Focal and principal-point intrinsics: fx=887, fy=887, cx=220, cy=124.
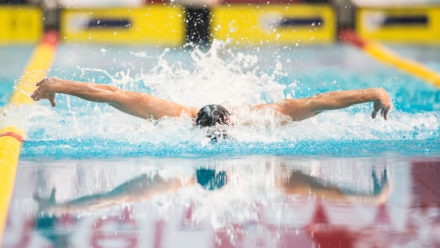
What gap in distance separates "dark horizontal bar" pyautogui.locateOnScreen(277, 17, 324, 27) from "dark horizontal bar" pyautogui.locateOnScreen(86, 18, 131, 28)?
1734 mm

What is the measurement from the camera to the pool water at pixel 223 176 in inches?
126

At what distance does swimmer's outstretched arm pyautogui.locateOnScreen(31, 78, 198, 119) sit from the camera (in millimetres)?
4613

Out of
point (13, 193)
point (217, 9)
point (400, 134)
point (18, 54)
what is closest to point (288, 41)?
point (217, 9)

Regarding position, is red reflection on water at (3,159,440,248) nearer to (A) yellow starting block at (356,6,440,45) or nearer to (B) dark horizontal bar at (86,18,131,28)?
(B) dark horizontal bar at (86,18,131,28)

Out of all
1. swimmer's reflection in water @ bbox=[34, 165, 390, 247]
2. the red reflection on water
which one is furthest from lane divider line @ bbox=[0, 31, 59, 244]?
the red reflection on water

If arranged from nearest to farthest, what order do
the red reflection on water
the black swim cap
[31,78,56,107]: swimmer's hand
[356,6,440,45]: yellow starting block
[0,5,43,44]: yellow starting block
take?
the red reflection on water < [31,78,56,107]: swimmer's hand < the black swim cap < [0,5,43,44]: yellow starting block < [356,6,440,45]: yellow starting block

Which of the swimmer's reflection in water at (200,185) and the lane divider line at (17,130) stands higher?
the lane divider line at (17,130)

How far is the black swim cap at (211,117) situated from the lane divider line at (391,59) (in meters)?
3.26

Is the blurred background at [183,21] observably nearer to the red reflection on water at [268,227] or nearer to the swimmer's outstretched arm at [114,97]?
the swimmer's outstretched arm at [114,97]

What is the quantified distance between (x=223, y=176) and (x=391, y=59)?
518 centimetres

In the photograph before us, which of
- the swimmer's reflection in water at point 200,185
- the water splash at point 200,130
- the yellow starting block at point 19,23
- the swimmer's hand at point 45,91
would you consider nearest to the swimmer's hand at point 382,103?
the water splash at point 200,130

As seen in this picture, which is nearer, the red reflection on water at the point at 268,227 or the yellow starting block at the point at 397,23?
the red reflection on water at the point at 268,227

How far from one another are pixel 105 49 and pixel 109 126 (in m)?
4.30

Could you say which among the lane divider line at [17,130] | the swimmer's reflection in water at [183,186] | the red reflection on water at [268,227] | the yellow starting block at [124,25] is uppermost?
the yellow starting block at [124,25]
